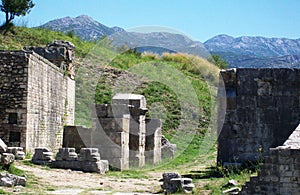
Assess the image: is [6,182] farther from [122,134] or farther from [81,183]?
[122,134]

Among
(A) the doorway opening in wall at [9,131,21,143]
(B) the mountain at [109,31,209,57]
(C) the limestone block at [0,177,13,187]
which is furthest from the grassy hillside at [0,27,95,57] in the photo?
(C) the limestone block at [0,177,13,187]

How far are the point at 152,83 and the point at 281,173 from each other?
77.3ft

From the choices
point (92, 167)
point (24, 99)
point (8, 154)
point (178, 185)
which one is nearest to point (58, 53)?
point (24, 99)

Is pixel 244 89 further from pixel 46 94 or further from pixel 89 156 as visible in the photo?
pixel 46 94

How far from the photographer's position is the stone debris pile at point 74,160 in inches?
656

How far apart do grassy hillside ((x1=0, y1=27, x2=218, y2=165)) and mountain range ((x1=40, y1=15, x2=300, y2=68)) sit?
2.15 meters

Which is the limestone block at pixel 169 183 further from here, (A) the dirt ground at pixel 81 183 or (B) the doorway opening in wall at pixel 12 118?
(B) the doorway opening in wall at pixel 12 118

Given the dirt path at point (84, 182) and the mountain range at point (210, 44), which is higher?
the mountain range at point (210, 44)

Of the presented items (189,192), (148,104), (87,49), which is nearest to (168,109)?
(148,104)

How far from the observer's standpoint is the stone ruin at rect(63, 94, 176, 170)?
1853cm

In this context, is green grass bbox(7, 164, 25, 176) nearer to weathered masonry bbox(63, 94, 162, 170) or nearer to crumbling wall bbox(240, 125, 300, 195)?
weathered masonry bbox(63, 94, 162, 170)

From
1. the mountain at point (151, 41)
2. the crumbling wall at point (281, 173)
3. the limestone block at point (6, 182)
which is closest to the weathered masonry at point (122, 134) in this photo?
the limestone block at point (6, 182)

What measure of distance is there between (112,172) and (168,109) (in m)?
13.7

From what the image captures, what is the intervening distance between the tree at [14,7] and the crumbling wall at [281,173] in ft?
88.9
